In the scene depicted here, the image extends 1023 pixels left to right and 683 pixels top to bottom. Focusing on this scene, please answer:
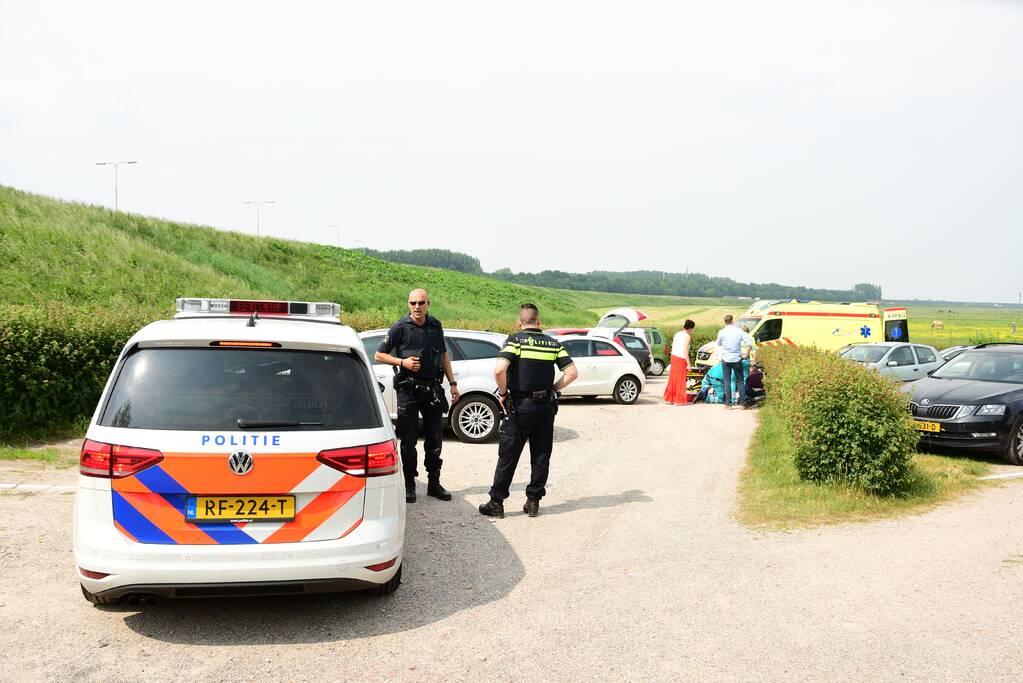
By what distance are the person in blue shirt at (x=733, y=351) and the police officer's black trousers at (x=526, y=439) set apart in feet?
34.9

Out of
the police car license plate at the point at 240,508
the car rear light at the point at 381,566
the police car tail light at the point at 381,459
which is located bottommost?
the car rear light at the point at 381,566

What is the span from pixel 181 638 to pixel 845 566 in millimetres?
4557

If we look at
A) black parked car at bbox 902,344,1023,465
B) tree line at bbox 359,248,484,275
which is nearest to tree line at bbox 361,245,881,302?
tree line at bbox 359,248,484,275

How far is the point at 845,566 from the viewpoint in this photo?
663 centimetres

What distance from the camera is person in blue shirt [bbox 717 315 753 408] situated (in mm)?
18203

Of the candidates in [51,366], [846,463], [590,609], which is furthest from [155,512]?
[51,366]

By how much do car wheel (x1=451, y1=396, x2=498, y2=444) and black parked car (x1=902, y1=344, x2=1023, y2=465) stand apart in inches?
210

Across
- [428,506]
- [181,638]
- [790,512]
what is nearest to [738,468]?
[790,512]

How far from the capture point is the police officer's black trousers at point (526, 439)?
7961 mm

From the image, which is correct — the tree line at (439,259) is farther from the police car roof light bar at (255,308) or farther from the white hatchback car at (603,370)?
the police car roof light bar at (255,308)

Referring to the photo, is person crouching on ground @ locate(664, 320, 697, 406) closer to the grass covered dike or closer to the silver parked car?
the silver parked car

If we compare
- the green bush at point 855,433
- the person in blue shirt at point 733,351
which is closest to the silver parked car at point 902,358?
the person in blue shirt at point 733,351

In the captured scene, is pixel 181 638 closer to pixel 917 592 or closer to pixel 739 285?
pixel 917 592

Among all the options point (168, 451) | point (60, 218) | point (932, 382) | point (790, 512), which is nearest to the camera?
point (168, 451)
